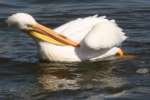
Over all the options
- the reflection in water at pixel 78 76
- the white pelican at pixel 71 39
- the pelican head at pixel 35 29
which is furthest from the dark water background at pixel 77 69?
the pelican head at pixel 35 29

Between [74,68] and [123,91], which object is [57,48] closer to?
[74,68]

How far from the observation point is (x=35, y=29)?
1016 cm

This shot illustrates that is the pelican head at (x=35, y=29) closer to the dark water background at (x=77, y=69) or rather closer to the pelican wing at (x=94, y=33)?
the pelican wing at (x=94, y=33)

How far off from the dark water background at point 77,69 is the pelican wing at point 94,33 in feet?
1.22

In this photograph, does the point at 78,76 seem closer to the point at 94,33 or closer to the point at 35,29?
the point at 94,33

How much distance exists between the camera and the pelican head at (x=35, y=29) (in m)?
10.0

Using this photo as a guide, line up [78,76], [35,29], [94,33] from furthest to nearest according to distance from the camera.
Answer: [35,29], [94,33], [78,76]

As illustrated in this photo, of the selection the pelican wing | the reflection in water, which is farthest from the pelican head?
Answer: the reflection in water

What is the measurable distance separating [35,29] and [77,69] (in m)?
0.81

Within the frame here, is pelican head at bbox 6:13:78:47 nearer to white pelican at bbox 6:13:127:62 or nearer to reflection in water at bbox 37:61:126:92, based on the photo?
white pelican at bbox 6:13:127:62

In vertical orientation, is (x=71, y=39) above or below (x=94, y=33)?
below

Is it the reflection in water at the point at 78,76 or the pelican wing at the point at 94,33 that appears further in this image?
the pelican wing at the point at 94,33

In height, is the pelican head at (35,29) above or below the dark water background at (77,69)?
above

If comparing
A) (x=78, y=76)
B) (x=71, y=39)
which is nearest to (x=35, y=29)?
Answer: (x=71, y=39)
